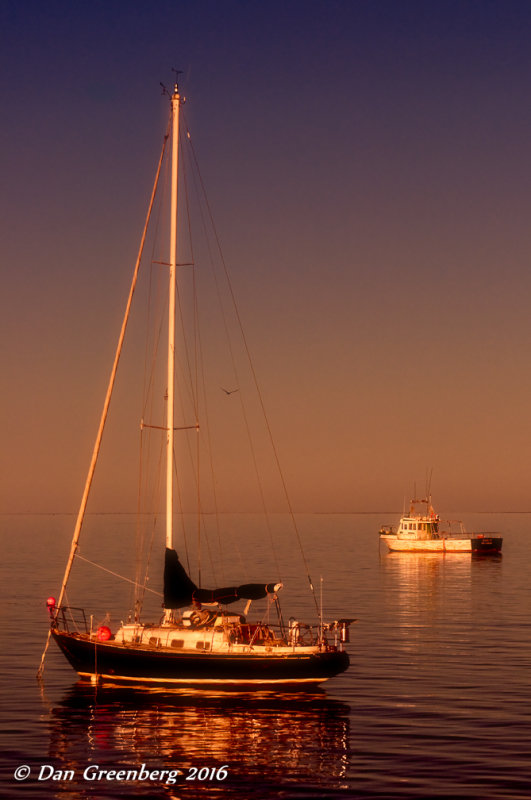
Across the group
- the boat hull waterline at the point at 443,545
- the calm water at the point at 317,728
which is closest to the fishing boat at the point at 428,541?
the boat hull waterline at the point at 443,545

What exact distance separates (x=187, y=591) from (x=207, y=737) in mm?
8011

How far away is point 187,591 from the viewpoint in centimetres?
3925

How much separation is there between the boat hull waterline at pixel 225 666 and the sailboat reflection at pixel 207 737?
860 mm

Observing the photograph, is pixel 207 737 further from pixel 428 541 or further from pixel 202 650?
pixel 428 541

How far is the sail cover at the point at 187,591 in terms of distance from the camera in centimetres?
3888

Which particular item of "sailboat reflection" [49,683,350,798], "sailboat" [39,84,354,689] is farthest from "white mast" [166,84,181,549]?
"sailboat reflection" [49,683,350,798]

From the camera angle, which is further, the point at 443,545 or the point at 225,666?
the point at 443,545

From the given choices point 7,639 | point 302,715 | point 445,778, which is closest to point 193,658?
point 302,715

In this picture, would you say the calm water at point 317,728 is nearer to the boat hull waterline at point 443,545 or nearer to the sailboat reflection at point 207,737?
the sailboat reflection at point 207,737

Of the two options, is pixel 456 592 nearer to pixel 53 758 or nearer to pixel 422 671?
pixel 422 671

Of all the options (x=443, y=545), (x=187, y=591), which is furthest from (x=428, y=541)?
(x=187, y=591)

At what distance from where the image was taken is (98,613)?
67000mm

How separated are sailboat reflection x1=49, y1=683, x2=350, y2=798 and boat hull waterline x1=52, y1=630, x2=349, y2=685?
2.82 feet

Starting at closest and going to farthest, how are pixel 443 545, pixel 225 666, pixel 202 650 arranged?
1. pixel 225 666
2. pixel 202 650
3. pixel 443 545
